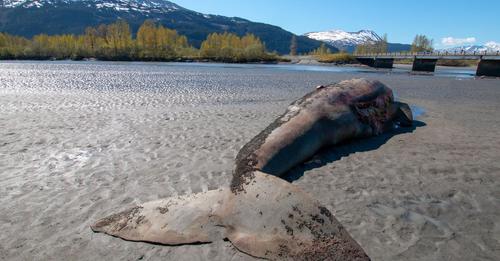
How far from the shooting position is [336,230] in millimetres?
3727

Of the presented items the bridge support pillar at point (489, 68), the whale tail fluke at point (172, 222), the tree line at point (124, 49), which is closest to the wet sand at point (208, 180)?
the whale tail fluke at point (172, 222)

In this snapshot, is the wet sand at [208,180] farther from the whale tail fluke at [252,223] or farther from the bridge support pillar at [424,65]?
the bridge support pillar at [424,65]

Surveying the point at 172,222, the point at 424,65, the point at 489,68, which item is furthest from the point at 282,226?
the point at 424,65

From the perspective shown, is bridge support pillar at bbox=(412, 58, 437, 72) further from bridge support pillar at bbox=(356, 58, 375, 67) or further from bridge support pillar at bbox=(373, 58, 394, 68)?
bridge support pillar at bbox=(356, 58, 375, 67)

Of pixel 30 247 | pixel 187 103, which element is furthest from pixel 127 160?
pixel 187 103

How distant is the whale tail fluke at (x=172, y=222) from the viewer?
4.11 m

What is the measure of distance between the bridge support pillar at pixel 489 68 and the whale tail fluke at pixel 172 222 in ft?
229

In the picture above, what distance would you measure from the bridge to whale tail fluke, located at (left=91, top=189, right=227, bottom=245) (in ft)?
229

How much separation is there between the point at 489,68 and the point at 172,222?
7248cm

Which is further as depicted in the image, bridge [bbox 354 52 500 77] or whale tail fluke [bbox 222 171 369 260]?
bridge [bbox 354 52 500 77]

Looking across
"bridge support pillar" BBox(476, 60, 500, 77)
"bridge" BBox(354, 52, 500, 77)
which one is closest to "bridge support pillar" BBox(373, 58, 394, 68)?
"bridge" BBox(354, 52, 500, 77)

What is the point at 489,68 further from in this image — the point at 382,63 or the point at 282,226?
the point at 282,226

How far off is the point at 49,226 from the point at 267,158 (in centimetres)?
312

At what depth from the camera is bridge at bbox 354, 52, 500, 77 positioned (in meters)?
62.2
